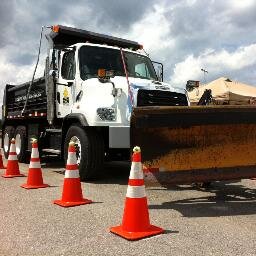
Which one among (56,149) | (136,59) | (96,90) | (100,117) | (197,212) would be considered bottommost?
(197,212)

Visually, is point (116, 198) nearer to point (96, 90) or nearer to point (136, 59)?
point (96, 90)

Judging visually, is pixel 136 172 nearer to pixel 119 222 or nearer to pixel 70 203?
pixel 119 222

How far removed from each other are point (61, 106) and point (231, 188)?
4064 millimetres

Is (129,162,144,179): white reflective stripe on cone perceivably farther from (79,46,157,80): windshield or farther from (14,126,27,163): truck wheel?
(14,126,27,163): truck wheel

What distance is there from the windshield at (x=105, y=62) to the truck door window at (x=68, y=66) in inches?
9.0

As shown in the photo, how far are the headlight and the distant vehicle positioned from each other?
18mm

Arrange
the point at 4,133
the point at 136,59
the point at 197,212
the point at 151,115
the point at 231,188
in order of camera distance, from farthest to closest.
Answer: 1. the point at 4,133
2. the point at 136,59
3. the point at 231,188
4. the point at 151,115
5. the point at 197,212

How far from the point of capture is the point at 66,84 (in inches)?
369

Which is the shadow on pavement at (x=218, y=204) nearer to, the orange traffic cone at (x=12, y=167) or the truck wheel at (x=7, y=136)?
the orange traffic cone at (x=12, y=167)

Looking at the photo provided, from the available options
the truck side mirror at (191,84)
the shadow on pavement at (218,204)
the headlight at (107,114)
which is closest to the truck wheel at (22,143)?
the headlight at (107,114)

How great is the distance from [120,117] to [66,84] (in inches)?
79.1

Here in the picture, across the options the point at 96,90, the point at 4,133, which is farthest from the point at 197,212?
the point at 4,133

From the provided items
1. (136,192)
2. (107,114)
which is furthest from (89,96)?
(136,192)

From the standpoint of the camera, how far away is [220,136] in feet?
21.4
